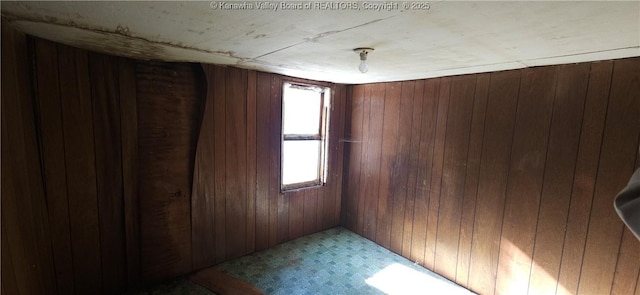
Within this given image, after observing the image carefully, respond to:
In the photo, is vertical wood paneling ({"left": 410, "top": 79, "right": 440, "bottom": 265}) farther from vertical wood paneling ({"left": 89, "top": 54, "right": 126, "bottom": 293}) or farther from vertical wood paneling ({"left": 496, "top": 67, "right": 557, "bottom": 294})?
vertical wood paneling ({"left": 89, "top": 54, "right": 126, "bottom": 293})

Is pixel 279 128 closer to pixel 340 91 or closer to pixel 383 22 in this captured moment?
pixel 340 91

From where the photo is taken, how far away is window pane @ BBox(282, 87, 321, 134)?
2730 millimetres

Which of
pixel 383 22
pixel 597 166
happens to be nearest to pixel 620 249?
pixel 597 166

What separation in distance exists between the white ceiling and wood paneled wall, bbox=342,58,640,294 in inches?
9.6

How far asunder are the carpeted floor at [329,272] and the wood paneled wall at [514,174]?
187mm

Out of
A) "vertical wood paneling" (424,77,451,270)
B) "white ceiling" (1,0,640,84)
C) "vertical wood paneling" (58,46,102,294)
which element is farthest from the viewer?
"vertical wood paneling" (424,77,451,270)

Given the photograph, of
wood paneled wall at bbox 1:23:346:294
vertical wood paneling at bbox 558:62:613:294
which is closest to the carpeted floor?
wood paneled wall at bbox 1:23:346:294

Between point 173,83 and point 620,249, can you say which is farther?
point 173,83

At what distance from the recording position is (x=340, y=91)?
10.0ft

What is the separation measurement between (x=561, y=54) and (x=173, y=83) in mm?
2480

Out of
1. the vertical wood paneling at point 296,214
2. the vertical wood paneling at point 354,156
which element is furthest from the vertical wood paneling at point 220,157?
the vertical wood paneling at point 354,156

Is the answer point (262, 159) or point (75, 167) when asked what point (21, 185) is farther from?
point (262, 159)

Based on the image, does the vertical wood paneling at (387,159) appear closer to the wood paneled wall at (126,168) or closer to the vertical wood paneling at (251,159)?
the wood paneled wall at (126,168)

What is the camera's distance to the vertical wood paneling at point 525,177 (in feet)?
5.81
